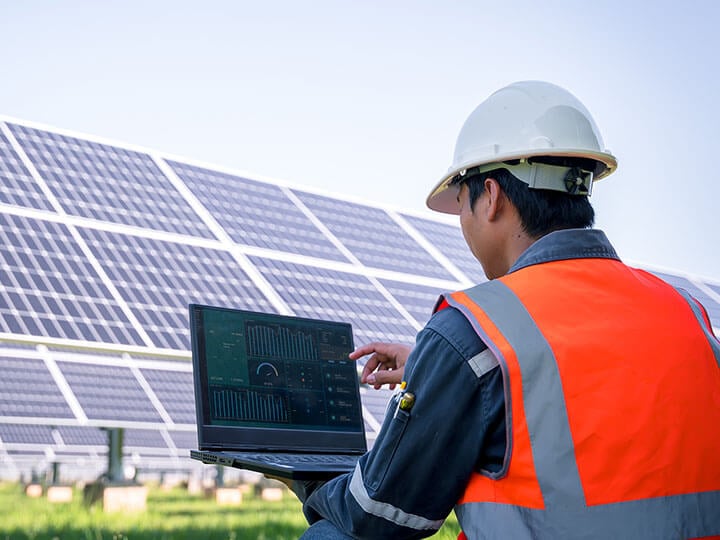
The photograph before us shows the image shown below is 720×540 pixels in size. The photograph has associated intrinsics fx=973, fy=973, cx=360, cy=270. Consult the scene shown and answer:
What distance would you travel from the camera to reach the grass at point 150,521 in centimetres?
577

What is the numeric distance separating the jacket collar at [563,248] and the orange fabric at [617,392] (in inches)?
2.8

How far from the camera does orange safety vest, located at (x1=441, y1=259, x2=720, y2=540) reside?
1865mm

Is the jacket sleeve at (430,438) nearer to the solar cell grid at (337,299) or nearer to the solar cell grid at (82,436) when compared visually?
the solar cell grid at (337,299)

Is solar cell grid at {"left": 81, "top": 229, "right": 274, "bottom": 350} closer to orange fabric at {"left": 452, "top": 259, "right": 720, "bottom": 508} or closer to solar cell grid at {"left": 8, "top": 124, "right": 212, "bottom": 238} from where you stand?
solar cell grid at {"left": 8, "top": 124, "right": 212, "bottom": 238}

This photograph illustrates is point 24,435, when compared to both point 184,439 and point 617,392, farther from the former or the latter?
point 617,392

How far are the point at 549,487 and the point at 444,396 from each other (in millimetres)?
270

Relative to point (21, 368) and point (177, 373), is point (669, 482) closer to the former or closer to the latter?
point (21, 368)

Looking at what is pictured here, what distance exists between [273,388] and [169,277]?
14.8 ft

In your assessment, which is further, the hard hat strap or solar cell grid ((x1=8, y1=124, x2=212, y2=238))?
solar cell grid ((x1=8, y1=124, x2=212, y2=238))

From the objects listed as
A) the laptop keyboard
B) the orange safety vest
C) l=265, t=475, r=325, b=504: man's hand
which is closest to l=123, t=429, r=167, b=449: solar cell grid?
the laptop keyboard

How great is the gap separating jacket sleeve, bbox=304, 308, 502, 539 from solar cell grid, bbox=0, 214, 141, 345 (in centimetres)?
415

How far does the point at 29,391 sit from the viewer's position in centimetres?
692

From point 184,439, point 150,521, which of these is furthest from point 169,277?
point 184,439

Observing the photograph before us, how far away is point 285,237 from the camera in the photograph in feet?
30.5
